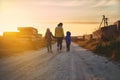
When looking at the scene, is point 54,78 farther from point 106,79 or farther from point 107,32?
point 107,32

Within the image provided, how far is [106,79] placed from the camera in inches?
400

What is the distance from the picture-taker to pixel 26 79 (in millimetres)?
9922

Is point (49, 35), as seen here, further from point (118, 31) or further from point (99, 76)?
point (99, 76)

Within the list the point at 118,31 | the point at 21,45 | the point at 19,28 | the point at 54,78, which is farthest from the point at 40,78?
the point at 19,28

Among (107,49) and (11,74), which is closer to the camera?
(11,74)

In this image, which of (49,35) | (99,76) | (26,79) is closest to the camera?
(26,79)

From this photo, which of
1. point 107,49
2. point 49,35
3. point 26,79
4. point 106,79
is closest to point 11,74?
point 26,79

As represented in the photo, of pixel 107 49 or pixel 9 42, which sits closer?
pixel 107 49

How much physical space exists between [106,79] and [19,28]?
124 ft

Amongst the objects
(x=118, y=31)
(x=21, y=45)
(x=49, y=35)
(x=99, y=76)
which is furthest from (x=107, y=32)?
(x=99, y=76)

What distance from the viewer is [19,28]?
4728 centimetres

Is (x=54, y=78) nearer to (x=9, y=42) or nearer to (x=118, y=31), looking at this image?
(x=9, y=42)

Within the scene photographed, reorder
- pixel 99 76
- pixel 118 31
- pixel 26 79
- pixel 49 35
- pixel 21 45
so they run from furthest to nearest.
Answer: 1. pixel 118 31
2. pixel 21 45
3. pixel 49 35
4. pixel 99 76
5. pixel 26 79

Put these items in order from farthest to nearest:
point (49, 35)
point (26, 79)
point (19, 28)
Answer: point (19, 28)
point (49, 35)
point (26, 79)
